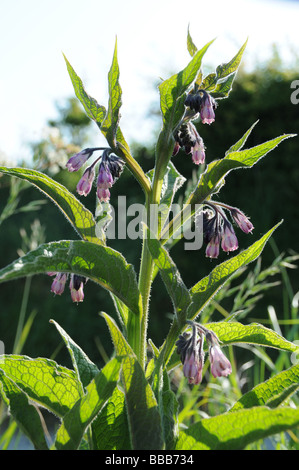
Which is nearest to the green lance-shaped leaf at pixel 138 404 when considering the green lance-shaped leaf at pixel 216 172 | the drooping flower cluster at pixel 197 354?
the drooping flower cluster at pixel 197 354

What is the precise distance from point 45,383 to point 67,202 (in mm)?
427

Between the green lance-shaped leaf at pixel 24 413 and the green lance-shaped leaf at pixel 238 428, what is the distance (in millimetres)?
313

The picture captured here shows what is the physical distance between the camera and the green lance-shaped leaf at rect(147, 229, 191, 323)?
115 cm

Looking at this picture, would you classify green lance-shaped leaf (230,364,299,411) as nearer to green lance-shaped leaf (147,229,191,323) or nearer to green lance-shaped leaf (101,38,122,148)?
green lance-shaped leaf (147,229,191,323)

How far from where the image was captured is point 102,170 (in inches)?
50.7

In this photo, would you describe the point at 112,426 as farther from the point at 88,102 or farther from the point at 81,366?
the point at 88,102

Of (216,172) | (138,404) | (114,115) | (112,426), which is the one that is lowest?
(112,426)

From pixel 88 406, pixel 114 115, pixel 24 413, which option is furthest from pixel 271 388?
pixel 114 115

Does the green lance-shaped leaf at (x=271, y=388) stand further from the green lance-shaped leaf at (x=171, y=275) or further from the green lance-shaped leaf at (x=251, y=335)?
the green lance-shaped leaf at (x=171, y=275)

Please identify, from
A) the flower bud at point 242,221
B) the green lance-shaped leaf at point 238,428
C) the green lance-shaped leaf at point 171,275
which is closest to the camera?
the green lance-shaped leaf at point 238,428

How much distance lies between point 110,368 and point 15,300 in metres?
5.89

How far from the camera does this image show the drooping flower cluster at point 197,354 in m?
1.16

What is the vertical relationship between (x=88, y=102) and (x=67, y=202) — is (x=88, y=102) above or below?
above
